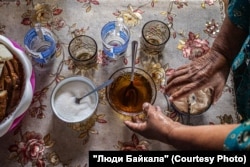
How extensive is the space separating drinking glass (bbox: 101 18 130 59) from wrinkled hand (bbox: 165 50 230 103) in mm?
170

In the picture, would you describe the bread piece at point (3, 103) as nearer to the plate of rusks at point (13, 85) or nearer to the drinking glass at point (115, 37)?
the plate of rusks at point (13, 85)

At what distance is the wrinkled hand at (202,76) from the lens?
29.9 inches

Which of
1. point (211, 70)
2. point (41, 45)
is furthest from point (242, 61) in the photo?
point (41, 45)

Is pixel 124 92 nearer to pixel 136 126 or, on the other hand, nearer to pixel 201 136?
pixel 136 126

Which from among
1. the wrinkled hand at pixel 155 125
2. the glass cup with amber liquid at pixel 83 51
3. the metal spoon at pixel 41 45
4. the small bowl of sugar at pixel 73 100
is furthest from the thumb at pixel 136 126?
the metal spoon at pixel 41 45

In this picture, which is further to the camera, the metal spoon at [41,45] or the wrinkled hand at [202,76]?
the metal spoon at [41,45]

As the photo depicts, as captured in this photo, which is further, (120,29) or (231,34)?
(120,29)

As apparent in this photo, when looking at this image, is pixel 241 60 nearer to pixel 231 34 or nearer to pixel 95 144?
pixel 231 34

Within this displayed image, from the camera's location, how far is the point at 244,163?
558 millimetres

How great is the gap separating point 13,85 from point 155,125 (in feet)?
1.12

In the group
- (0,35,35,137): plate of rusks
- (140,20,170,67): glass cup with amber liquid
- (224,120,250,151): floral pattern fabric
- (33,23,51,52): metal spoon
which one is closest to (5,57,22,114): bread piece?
(0,35,35,137): plate of rusks

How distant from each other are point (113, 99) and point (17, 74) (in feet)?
0.79

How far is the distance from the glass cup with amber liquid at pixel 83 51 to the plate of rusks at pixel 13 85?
13 centimetres

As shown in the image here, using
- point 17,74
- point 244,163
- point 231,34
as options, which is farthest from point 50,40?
point 244,163
